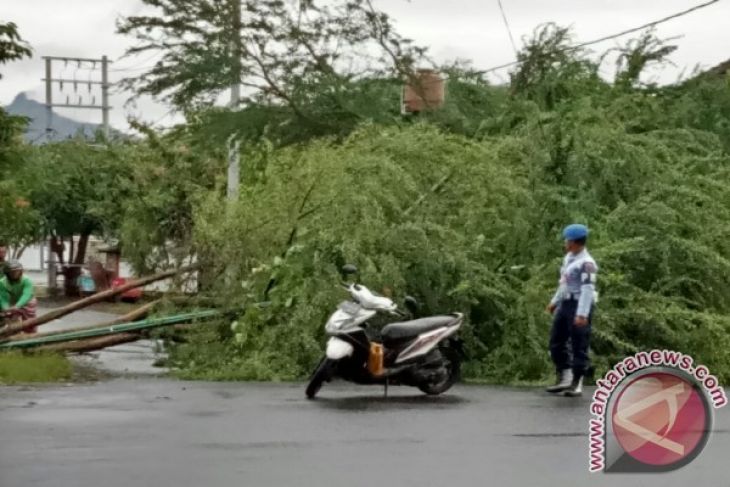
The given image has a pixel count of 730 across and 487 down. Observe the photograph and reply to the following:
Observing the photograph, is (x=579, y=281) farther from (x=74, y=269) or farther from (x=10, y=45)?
(x=74, y=269)

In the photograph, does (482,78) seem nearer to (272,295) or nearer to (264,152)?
(264,152)

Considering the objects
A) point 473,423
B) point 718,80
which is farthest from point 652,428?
point 718,80

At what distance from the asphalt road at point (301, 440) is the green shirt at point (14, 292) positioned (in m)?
4.05

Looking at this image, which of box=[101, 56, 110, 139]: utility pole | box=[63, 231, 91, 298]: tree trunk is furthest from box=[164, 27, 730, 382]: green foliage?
box=[101, 56, 110, 139]: utility pole

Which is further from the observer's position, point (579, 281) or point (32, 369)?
point (32, 369)

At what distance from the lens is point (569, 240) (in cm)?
1409

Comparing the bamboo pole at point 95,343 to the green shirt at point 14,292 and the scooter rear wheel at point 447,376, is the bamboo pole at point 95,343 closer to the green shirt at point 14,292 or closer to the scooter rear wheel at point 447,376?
the green shirt at point 14,292

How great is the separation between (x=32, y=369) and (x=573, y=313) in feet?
20.8

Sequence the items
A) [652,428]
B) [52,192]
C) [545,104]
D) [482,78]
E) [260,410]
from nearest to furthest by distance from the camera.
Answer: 1. [652,428]
2. [260,410]
3. [545,104]
4. [482,78]
5. [52,192]

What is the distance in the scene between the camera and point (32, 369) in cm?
1631

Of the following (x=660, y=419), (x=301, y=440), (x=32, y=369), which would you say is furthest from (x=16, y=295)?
(x=660, y=419)

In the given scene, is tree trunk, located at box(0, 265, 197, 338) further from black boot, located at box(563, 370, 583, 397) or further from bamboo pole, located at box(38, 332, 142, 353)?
black boot, located at box(563, 370, 583, 397)

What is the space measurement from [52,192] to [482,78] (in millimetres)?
29064

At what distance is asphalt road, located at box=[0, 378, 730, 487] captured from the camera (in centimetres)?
902
